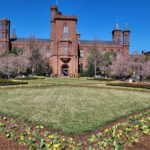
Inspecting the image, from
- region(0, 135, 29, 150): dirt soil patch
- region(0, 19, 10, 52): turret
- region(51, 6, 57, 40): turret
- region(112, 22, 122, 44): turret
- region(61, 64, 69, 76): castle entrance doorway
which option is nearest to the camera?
region(0, 135, 29, 150): dirt soil patch

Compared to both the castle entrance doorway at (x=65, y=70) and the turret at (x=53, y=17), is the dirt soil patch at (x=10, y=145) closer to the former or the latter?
the castle entrance doorway at (x=65, y=70)

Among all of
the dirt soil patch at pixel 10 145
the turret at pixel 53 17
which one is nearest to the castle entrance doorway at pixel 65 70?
the turret at pixel 53 17

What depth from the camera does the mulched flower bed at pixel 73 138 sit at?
527 centimetres

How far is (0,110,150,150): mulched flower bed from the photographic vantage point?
5.27m

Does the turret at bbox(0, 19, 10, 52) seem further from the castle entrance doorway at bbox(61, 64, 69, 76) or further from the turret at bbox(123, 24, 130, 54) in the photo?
the turret at bbox(123, 24, 130, 54)

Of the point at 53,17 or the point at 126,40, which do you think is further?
the point at 126,40

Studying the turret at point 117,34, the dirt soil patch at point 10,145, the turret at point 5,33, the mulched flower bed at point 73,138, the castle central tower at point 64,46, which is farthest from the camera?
the turret at point 117,34

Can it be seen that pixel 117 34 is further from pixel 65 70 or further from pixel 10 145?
pixel 10 145

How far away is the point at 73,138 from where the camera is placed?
19.5 ft

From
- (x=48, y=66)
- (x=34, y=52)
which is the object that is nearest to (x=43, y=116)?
(x=34, y=52)

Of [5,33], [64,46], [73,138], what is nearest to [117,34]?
[64,46]

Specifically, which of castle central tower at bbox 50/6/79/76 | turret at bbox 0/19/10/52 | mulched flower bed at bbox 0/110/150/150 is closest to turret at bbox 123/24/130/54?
castle central tower at bbox 50/6/79/76

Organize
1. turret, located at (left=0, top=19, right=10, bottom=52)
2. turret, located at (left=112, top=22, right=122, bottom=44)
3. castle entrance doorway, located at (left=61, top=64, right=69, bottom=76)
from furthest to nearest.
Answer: turret, located at (left=112, top=22, right=122, bottom=44), turret, located at (left=0, top=19, right=10, bottom=52), castle entrance doorway, located at (left=61, top=64, right=69, bottom=76)

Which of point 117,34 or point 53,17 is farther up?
point 53,17
